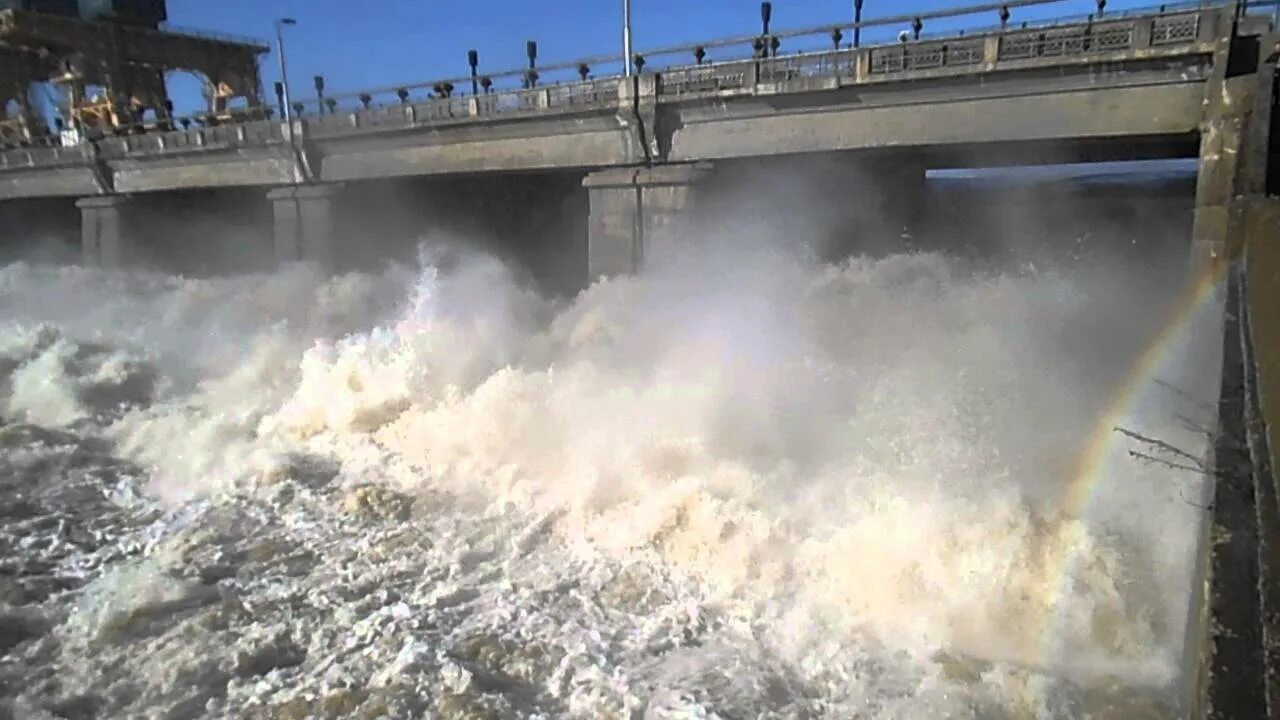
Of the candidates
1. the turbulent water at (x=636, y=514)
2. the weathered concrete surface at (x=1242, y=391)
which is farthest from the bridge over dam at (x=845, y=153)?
the turbulent water at (x=636, y=514)

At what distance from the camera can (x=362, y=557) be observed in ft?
28.6

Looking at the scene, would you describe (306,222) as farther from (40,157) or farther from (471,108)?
(40,157)

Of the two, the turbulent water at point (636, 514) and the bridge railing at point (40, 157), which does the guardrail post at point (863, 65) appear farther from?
the bridge railing at point (40, 157)

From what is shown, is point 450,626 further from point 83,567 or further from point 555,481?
point 83,567

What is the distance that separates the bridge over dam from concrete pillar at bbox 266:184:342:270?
0.21ft

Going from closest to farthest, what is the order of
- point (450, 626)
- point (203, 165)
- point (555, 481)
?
point (450, 626)
point (555, 481)
point (203, 165)

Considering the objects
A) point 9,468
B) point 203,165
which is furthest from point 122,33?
point 9,468

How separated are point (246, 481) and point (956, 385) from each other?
1003 centimetres

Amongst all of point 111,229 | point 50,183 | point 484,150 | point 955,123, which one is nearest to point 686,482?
point 955,123

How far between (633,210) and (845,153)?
4514 millimetres

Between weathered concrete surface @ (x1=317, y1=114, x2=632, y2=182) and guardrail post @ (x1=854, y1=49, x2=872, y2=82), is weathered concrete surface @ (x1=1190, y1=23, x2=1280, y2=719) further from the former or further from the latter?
weathered concrete surface @ (x1=317, y1=114, x2=632, y2=182)

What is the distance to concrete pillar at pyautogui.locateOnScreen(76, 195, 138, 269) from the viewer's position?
1126 inches

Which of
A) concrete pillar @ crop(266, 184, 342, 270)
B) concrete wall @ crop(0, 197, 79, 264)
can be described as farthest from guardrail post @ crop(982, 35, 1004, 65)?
concrete wall @ crop(0, 197, 79, 264)

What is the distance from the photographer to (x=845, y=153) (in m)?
14.5
